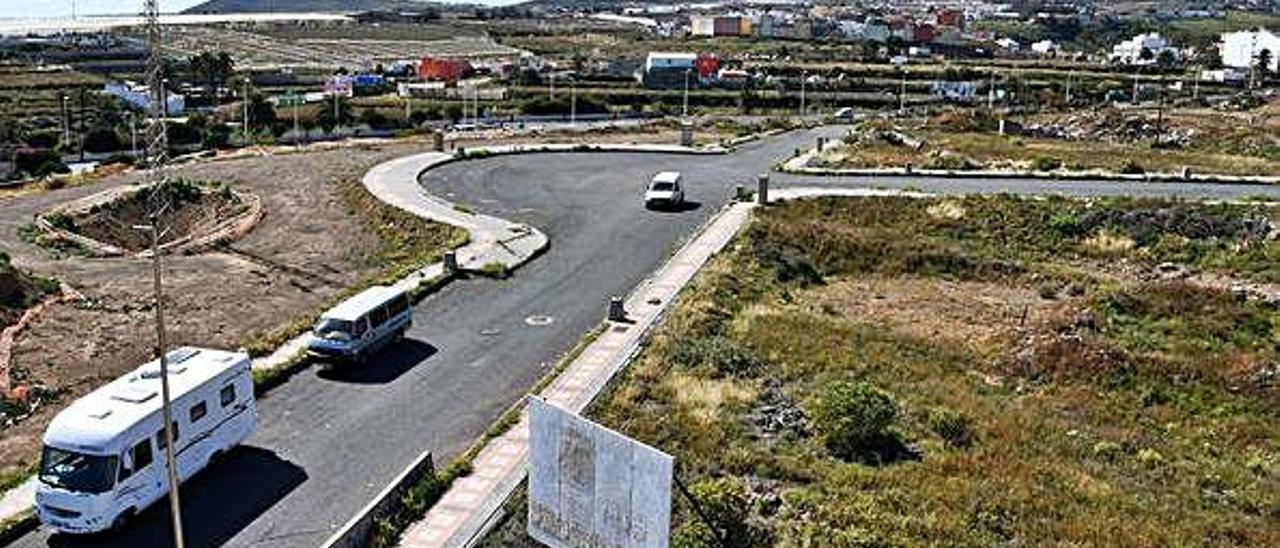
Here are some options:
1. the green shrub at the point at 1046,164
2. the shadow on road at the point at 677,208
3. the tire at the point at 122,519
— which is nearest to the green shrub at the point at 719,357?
the tire at the point at 122,519

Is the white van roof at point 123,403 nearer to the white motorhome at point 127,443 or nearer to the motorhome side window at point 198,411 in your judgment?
the white motorhome at point 127,443

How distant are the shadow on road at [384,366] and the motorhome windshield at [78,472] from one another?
895cm

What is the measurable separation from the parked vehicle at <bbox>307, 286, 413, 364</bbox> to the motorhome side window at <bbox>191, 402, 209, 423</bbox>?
6.69m

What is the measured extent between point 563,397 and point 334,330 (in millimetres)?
6544

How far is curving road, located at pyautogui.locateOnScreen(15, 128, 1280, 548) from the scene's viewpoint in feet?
72.7

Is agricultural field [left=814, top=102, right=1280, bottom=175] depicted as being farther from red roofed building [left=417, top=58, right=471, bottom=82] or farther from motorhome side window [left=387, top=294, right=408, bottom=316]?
red roofed building [left=417, top=58, right=471, bottom=82]

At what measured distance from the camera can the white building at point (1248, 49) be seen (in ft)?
536

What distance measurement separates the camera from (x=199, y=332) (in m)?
35.0

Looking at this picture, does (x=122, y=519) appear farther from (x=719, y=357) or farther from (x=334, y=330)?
(x=719, y=357)

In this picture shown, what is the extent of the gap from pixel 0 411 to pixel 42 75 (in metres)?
142

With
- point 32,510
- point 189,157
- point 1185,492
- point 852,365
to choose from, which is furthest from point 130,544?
point 189,157

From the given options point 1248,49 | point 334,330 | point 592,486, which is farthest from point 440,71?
point 592,486

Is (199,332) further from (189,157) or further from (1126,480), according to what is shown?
(189,157)

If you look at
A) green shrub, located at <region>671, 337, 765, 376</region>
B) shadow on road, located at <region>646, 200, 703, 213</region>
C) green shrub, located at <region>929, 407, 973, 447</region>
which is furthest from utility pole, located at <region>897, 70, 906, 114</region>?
green shrub, located at <region>929, 407, 973, 447</region>
